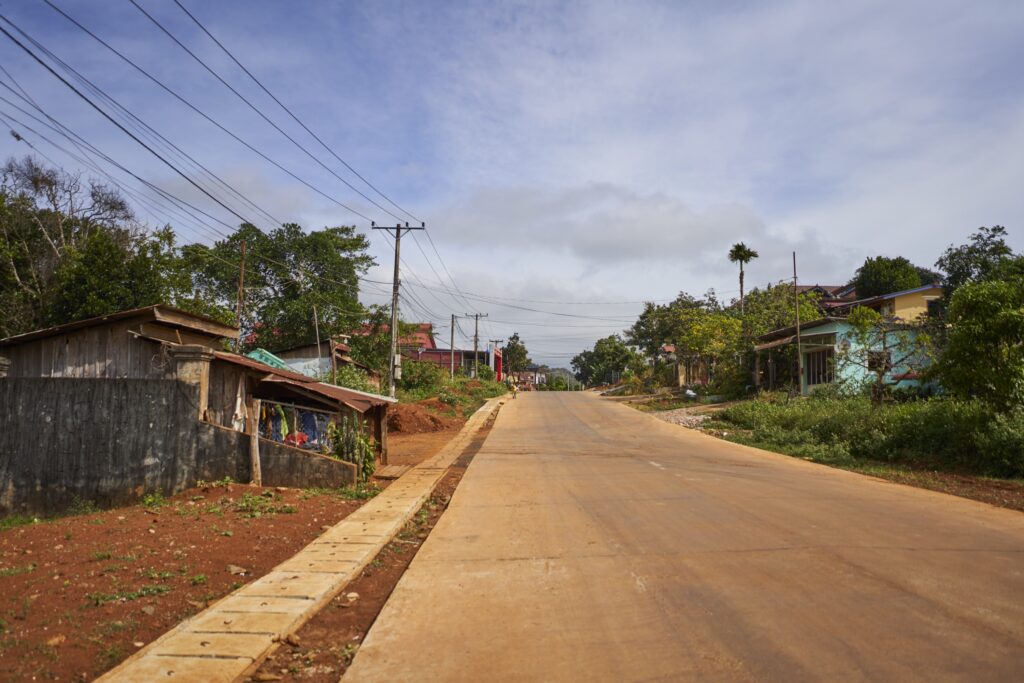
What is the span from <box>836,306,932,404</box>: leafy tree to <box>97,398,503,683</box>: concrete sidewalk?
23.4 m

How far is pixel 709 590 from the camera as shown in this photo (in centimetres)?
650

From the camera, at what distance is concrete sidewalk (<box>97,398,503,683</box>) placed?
16.3 ft

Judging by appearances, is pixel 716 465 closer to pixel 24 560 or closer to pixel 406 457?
pixel 406 457

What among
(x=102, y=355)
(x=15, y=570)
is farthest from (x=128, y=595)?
(x=102, y=355)

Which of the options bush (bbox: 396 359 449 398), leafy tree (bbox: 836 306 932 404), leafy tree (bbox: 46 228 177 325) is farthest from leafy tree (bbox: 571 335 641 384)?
leafy tree (bbox: 46 228 177 325)

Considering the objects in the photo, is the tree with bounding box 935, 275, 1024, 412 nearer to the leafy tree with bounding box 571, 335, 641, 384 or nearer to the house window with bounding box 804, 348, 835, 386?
the house window with bounding box 804, 348, 835, 386

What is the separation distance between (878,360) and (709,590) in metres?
26.7

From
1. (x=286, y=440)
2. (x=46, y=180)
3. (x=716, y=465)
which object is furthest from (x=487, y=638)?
(x=46, y=180)

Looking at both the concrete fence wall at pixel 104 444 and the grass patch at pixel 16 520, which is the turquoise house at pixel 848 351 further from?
the grass patch at pixel 16 520

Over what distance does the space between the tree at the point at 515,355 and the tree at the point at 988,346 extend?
99.8m

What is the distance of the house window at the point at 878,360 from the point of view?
28761 mm

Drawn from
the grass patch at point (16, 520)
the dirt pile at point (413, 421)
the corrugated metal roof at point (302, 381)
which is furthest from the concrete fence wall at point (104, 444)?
the dirt pile at point (413, 421)

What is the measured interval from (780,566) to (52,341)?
47.3 feet

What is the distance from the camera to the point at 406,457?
20812mm
